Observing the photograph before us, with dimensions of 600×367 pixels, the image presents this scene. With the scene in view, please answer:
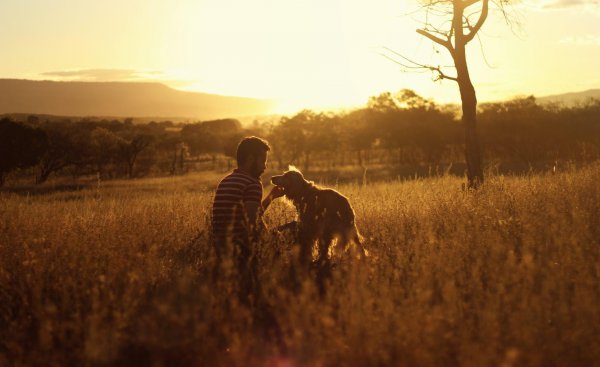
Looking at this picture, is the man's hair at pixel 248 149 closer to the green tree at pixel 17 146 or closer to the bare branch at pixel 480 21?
the bare branch at pixel 480 21

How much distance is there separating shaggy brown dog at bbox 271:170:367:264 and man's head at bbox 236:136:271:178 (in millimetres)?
266

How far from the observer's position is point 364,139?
52.5 m

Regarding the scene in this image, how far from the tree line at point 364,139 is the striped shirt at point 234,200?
33765mm

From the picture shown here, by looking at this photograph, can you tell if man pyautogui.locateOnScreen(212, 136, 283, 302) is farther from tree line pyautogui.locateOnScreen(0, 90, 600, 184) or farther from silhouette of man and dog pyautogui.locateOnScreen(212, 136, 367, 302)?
tree line pyautogui.locateOnScreen(0, 90, 600, 184)

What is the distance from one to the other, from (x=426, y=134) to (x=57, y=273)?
4633cm

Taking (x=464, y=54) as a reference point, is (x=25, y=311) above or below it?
below

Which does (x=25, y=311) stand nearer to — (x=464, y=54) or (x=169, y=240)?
(x=169, y=240)

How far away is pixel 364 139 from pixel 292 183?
4719cm

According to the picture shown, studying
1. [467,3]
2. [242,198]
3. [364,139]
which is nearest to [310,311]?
[242,198]

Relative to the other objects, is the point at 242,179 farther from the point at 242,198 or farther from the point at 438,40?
the point at 438,40

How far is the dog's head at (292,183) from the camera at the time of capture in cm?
596

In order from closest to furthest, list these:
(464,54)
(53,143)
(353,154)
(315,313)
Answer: (315,313) → (464,54) → (53,143) → (353,154)

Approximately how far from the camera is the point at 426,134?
1933 inches

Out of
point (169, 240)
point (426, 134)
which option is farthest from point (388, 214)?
→ point (426, 134)
